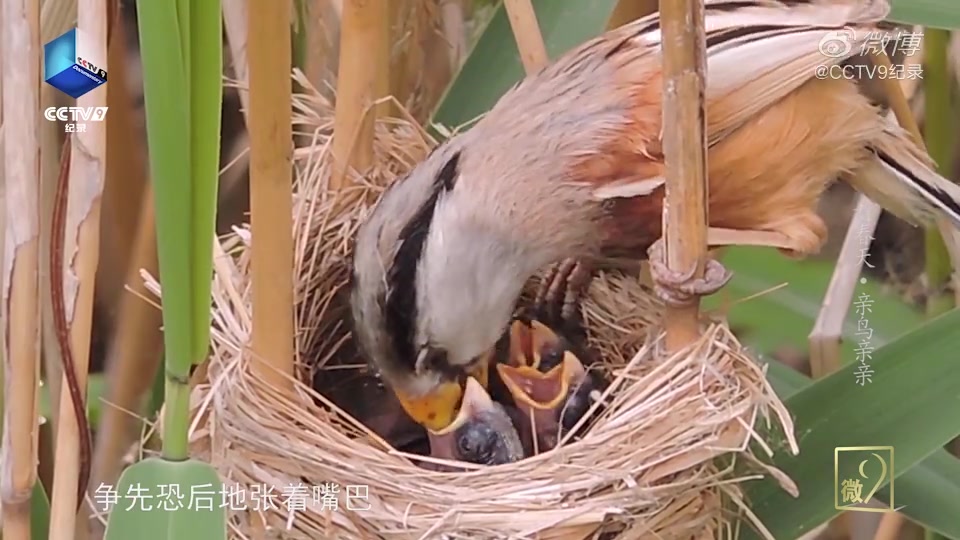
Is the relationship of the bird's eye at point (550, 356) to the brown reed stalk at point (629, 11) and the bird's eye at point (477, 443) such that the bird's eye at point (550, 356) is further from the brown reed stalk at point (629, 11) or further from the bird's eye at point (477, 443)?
the brown reed stalk at point (629, 11)

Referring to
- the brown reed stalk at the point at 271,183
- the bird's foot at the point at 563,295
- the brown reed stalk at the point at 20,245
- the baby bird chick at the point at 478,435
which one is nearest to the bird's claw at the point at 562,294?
the bird's foot at the point at 563,295

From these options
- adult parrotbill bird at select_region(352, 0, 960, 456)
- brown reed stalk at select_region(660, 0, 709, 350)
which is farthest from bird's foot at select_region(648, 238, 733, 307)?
adult parrotbill bird at select_region(352, 0, 960, 456)

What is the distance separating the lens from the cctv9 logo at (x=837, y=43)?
0.70 meters

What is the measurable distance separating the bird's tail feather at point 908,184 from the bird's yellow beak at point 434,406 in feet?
1.13

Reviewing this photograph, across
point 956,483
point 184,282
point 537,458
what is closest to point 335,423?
point 537,458

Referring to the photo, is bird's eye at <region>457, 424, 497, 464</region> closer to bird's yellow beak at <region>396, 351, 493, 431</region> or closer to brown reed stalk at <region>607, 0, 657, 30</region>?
bird's yellow beak at <region>396, 351, 493, 431</region>

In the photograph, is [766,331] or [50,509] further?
[766,331]

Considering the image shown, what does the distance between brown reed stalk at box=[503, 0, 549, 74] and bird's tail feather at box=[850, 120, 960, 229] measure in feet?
0.86

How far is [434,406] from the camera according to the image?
2.59ft

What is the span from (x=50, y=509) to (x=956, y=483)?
22.7 inches

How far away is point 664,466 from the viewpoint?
0.58 metres

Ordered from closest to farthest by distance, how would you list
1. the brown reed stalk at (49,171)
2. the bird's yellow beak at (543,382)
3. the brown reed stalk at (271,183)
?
the brown reed stalk at (271,183) → the brown reed stalk at (49,171) → the bird's yellow beak at (543,382)

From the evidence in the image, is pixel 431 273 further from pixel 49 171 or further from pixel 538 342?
pixel 49 171

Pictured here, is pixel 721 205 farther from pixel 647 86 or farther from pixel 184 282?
pixel 184 282
